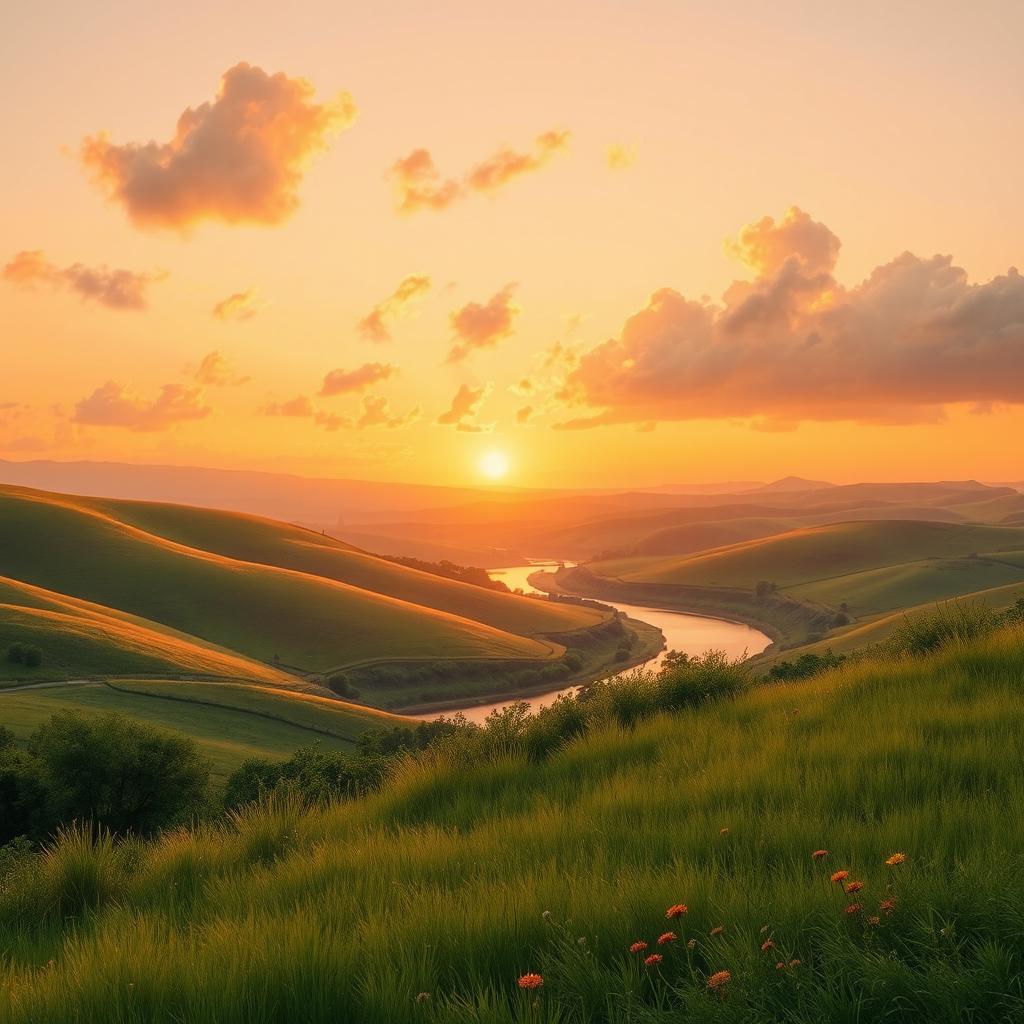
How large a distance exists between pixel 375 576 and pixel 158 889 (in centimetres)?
16847

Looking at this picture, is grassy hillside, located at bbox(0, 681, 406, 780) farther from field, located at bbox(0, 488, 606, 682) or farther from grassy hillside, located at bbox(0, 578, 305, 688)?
field, located at bbox(0, 488, 606, 682)

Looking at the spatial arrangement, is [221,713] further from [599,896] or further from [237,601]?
[599,896]

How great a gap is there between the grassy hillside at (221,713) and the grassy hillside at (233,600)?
34842 mm

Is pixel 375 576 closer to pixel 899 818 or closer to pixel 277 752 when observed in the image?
pixel 277 752

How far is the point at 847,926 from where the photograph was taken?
12.5 feet

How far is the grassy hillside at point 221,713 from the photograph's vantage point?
202ft

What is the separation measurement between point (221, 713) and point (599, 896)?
78.3 meters

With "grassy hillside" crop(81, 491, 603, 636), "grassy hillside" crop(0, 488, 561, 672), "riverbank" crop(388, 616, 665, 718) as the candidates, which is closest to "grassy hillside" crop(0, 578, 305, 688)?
"grassy hillside" crop(0, 488, 561, 672)

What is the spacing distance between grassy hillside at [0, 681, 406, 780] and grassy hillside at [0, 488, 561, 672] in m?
34.8

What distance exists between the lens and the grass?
3.52 meters

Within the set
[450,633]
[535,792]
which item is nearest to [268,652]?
[450,633]

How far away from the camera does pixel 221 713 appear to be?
76.0 metres

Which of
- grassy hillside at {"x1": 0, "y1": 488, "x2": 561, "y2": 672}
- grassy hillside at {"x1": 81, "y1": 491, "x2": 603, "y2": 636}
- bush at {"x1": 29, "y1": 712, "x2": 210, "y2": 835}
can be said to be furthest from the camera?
grassy hillside at {"x1": 81, "y1": 491, "x2": 603, "y2": 636}

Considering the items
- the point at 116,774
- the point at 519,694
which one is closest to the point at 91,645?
the point at 116,774
